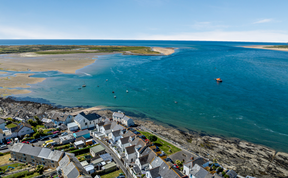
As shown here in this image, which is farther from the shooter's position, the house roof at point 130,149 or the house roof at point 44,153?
the house roof at point 130,149

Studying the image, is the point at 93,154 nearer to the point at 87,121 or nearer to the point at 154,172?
the point at 154,172

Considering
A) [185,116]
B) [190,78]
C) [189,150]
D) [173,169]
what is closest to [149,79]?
[190,78]

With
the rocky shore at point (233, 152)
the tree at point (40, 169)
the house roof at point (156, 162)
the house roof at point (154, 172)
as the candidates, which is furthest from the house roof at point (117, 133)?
the tree at point (40, 169)

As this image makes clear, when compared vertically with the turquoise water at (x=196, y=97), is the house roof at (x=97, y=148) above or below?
below

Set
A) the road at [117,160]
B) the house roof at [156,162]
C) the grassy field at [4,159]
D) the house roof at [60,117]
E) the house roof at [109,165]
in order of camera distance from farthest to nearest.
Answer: the house roof at [60,117] → the grassy field at [4,159] → the house roof at [109,165] → the road at [117,160] → the house roof at [156,162]

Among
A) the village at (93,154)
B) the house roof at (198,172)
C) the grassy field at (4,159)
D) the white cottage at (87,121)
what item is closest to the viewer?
the house roof at (198,172)

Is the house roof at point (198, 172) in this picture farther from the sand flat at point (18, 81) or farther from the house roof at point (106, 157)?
the sand flat at point (18, 81)

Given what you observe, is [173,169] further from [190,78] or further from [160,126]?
[190,78]

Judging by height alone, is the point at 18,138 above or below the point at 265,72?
below

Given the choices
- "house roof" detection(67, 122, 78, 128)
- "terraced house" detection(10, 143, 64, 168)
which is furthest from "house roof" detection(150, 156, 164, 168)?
"house roof" detection(67, 122, 78, 128)
